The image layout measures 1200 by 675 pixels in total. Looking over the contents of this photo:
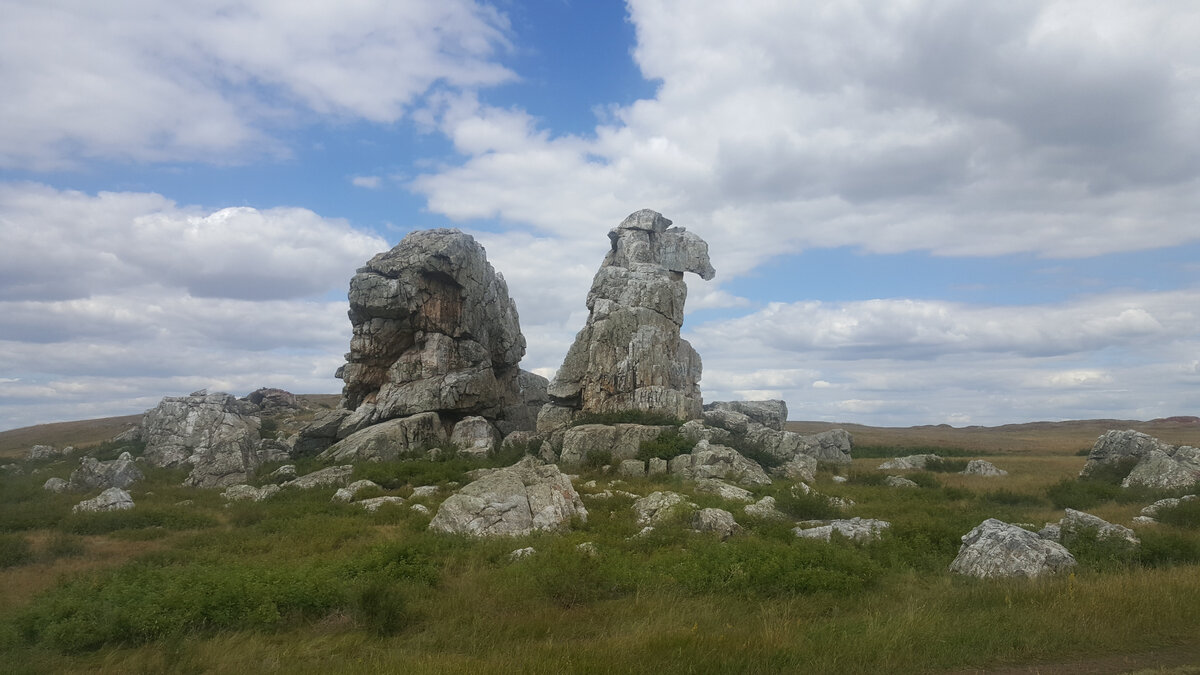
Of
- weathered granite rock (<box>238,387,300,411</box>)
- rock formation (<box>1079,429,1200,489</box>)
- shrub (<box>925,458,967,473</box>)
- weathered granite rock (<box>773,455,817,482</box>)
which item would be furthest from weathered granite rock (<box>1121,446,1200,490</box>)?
weathered granite rock (<box>238,387,300,411</box>)

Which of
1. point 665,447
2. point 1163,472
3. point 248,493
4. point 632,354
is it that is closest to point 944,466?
point 1163,472

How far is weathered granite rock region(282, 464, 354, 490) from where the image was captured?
94.9ft

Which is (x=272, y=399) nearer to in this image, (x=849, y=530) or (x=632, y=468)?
(x=632, y=468)

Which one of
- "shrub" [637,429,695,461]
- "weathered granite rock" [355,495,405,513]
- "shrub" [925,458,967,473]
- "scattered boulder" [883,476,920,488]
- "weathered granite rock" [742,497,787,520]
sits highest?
"shrub" [637,429,695,461]

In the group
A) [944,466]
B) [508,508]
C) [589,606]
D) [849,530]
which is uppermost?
[508,508]

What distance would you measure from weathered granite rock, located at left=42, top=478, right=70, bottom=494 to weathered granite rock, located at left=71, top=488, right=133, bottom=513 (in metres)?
7.38

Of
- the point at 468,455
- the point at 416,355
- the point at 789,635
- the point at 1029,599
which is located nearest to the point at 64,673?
the point at 789,635

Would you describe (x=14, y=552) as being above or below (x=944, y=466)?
above

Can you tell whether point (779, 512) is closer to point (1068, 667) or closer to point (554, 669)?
point (1068, 667)

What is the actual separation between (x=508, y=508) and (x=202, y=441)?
3064 cm

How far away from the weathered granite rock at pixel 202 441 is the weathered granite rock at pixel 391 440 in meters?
4.36

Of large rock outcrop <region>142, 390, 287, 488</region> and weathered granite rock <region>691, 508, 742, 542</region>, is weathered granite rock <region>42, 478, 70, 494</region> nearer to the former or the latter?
large rock outcrop <region>142, 390, 287, 488</region>

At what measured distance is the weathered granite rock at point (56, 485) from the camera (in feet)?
99.5

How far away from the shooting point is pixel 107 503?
24.3m
